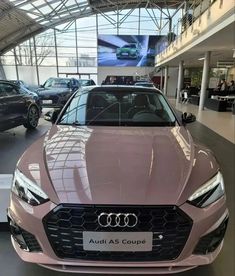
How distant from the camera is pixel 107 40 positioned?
30.1 meters

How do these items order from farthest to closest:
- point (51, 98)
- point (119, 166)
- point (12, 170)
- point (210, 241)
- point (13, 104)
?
1. point (51, 98)
2. point (13, 104)
3. point (12, 170)
4. point (119, 166)
5. point (210, 241)

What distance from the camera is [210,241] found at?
1.80m

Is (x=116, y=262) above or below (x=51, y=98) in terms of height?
above

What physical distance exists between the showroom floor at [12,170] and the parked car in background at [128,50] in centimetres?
2317

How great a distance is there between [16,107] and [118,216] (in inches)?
230

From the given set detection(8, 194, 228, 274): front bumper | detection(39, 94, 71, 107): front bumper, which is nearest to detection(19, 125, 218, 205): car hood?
detection(8, 194, 228, 274): front bumper

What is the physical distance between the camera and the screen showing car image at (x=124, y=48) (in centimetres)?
3019

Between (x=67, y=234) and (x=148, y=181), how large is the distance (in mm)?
558

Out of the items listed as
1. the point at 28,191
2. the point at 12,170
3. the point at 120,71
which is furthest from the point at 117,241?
the point at 120,71

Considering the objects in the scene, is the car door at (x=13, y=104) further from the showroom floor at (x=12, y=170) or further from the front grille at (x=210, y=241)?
the front grille at (x=210, y=241)

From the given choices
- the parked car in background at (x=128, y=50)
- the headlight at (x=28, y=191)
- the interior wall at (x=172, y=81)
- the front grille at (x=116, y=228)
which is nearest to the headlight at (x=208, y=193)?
the front grille at (x=116, y=228)

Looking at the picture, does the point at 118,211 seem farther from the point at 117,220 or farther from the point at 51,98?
the point at 51,98

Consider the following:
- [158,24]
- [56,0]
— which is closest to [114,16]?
[158,24]

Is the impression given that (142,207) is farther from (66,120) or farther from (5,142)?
(5,142)
